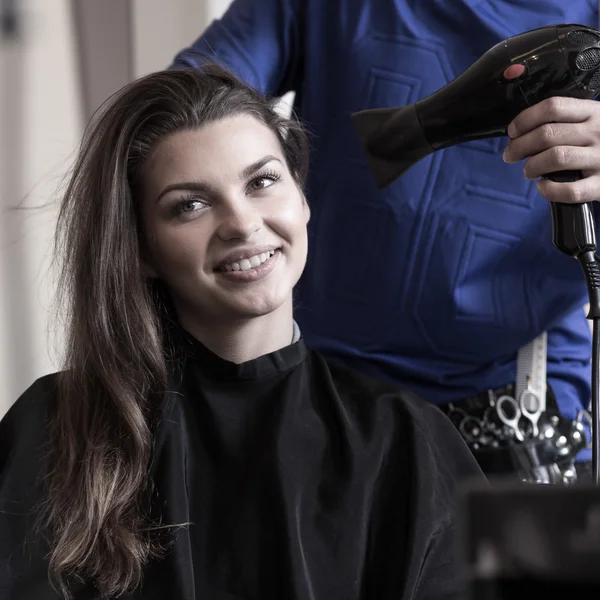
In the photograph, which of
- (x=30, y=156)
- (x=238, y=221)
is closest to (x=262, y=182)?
(x=238, y=221)

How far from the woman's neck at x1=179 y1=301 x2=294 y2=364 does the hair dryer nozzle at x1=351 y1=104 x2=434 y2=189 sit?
0.24 metres

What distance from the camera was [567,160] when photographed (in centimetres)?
110

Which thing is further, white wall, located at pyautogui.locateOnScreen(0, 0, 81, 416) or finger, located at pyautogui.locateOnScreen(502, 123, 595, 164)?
white wall, located at pyautogui.locateOnScreen(0, 0, 81, 416)

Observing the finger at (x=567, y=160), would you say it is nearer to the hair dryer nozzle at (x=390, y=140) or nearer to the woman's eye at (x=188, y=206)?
the hair dryer nozzle at (x=390, y=140)

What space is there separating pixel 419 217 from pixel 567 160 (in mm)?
318

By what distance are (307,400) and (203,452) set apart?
0.55 ft

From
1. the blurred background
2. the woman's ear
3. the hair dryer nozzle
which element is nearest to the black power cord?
the hair dryer nozzle

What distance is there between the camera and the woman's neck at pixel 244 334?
1316 millimetres

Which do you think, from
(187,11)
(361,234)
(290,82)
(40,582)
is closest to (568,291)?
(361,234)

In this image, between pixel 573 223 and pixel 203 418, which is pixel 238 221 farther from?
pixel 573 223

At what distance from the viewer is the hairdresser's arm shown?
4.71ft

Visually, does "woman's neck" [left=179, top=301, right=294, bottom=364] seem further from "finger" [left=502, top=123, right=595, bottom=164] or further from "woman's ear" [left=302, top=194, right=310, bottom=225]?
"finger" [left=502, top=123, right=595, bottom=164]

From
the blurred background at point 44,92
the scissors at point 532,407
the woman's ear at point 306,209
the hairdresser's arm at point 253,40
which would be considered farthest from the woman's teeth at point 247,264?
the blurred background at point 44,92

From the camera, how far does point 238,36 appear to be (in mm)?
1442
